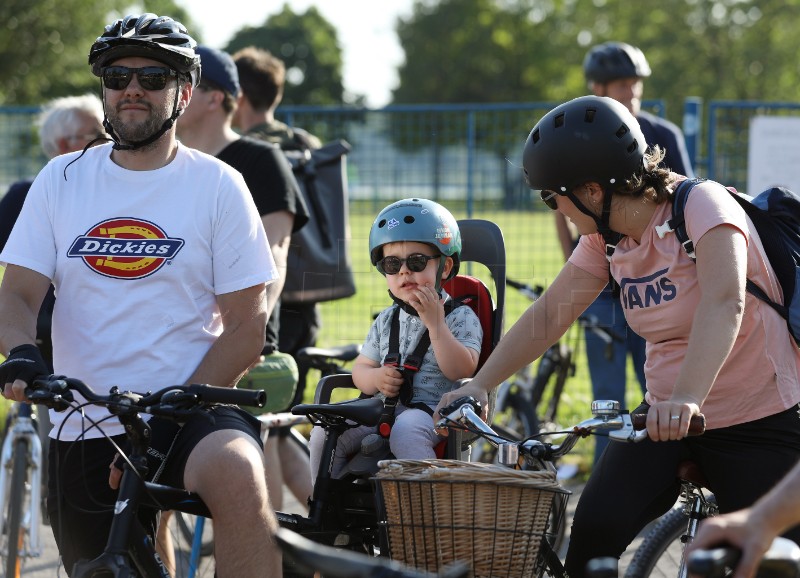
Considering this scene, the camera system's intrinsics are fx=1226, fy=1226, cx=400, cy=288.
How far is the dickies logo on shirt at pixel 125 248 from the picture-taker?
383 cm

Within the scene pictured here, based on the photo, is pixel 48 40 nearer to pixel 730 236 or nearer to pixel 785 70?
pixel 785 70

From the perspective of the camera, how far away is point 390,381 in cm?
449

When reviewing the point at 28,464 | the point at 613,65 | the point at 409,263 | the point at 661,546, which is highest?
the point at 613,65

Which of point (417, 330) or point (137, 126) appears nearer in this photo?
point (137, 126)

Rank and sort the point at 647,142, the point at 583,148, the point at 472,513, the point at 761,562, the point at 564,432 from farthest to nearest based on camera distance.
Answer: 1. the point at 647,142
2. the point at 583,148
3. the point at 564,432
4. the point at 472,513
5. the point at 761,562

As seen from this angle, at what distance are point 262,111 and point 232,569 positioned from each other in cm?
386

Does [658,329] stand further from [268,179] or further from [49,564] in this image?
[49,564]

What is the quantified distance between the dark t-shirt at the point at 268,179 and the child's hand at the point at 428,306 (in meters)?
1.14

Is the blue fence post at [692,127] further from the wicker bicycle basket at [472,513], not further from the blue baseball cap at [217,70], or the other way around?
the wicker bicycle basket at [472,513]

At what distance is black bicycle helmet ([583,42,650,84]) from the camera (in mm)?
7055

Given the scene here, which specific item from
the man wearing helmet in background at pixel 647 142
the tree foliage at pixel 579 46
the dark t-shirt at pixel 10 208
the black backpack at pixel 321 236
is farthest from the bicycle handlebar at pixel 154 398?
the tree foliage at pixel 579 46

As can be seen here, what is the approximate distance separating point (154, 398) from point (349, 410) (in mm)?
936

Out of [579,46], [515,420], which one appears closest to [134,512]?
[515,420]

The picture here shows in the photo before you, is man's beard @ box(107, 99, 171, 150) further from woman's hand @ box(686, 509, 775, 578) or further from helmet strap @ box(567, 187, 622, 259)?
woman's hand @ box(686, 509, 775, 578)
